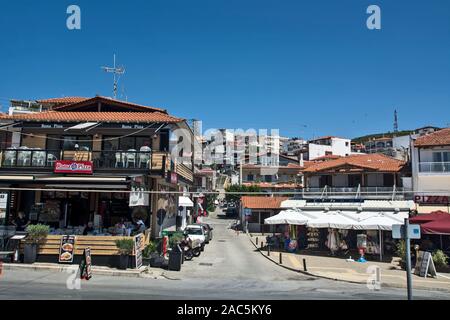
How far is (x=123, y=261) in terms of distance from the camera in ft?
58.9

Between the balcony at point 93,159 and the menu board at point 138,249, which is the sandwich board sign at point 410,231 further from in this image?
the balcony at point 93,159

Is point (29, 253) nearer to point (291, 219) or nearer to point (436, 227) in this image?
point (291, 219)

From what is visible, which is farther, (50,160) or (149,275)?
(50,160)

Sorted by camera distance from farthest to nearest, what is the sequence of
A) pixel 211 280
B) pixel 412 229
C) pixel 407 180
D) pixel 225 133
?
1. pixel 225 133
2. pixel 407 180
3. pixel 211 280
4. pixel 412 229

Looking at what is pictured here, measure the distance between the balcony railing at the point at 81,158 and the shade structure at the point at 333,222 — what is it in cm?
1209

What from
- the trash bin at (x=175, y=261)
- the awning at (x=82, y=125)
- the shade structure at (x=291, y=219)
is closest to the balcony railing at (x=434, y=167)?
the shade structure at (x=291, y=219)

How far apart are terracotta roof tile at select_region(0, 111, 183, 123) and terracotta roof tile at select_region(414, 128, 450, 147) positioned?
21.8 metres

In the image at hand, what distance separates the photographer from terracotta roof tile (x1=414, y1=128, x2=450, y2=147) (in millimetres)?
32750

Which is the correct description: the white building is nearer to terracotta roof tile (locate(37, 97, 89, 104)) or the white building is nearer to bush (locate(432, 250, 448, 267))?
terracotta roof tile (locate(37, 97, 89, 104))

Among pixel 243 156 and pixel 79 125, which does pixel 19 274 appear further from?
pixel 243 156
